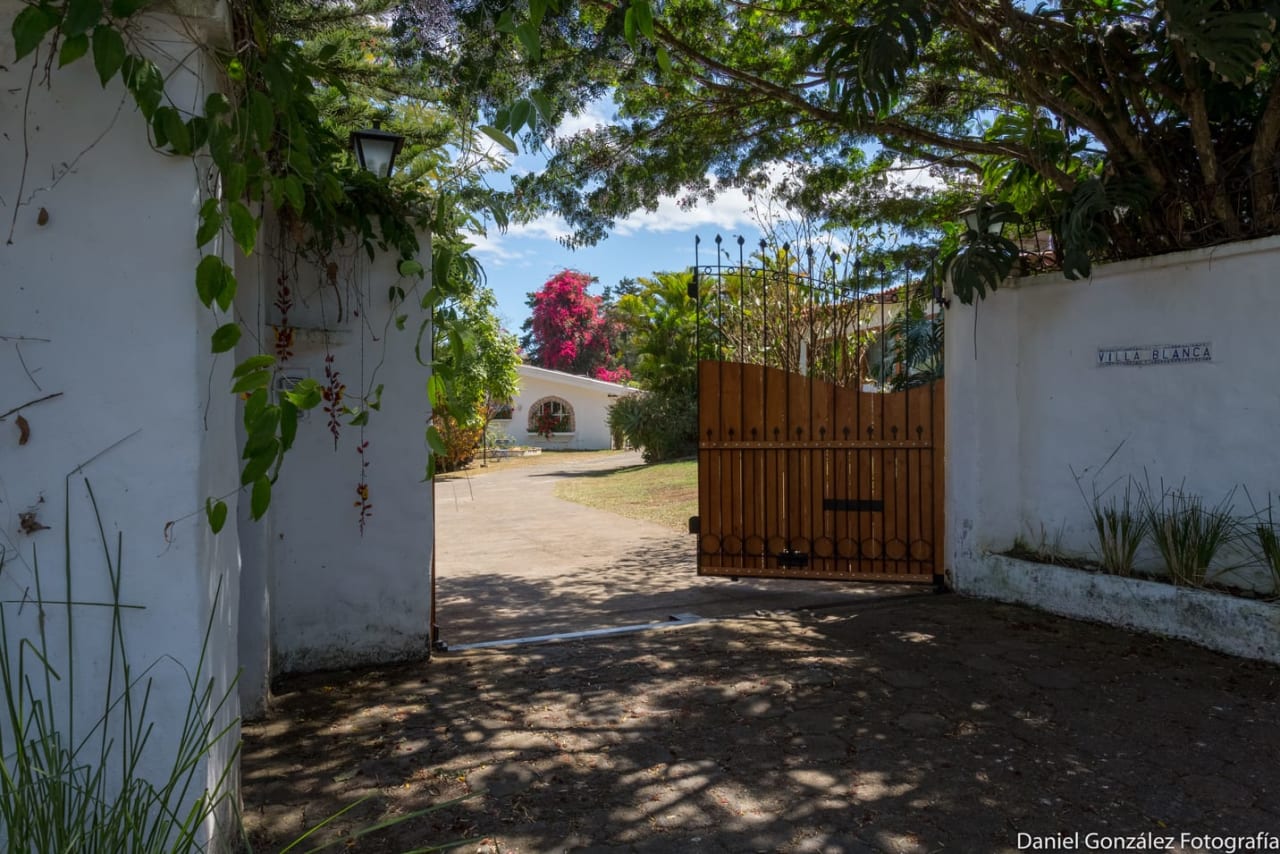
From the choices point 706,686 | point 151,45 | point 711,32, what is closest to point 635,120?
point 711,32

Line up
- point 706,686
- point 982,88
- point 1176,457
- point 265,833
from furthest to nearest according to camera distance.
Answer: point 982,88 < point 1176,457 < point 706,686 < point 265,833

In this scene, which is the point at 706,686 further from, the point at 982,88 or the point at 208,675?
the point at 982,88

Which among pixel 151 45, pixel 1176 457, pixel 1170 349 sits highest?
pixel 151 45

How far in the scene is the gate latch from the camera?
6566 mm

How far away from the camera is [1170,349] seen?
5.46 m

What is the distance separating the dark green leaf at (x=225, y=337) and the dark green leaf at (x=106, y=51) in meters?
0.65

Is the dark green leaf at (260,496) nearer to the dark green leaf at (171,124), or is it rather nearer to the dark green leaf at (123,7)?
the dark green leaf at (171,124)

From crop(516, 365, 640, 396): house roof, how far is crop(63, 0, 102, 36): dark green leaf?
99.5 feet

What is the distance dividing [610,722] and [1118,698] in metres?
2.46

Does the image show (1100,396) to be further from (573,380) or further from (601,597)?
(573,380)

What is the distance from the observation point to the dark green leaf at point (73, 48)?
213cm

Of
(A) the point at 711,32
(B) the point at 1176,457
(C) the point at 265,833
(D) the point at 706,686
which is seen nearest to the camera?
(C) the point at 265,833

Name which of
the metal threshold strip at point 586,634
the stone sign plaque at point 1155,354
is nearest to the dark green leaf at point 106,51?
the metal threshold strip at point 586,634

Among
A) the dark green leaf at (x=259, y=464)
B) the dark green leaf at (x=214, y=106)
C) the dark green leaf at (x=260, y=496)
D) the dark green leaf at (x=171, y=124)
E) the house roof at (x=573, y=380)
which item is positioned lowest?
the dark green leaf at (x=260, y=496)
